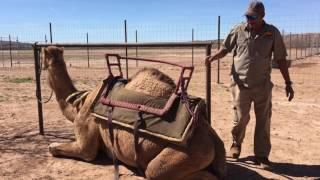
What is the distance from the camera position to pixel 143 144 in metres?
4.97

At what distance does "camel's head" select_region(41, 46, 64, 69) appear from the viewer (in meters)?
6.66

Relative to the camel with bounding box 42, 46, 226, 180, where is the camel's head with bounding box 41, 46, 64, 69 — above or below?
above

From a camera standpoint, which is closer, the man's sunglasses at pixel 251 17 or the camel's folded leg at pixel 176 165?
the camel's folded leg at pixel 176 165

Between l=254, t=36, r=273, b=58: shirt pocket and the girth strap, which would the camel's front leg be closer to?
the girth strap

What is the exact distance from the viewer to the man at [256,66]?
18.6 ft

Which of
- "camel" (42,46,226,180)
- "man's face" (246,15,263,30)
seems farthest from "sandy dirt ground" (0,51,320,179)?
"man's face" (246,15,263,30)

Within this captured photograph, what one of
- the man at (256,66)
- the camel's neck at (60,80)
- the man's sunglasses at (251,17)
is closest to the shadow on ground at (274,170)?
the man at (256,66)

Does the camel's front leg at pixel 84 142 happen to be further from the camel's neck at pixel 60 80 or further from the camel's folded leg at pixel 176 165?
the camel's folded leg at pixel 176 165

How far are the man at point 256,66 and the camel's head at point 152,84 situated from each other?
68 cm

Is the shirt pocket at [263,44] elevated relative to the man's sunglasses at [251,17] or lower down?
lower down

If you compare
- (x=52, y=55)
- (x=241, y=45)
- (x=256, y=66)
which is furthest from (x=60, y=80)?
(x=256, y=66)

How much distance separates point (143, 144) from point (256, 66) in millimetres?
1785

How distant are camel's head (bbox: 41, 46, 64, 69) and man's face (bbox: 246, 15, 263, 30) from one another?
2762 millimetres

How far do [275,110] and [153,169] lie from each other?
603cm
